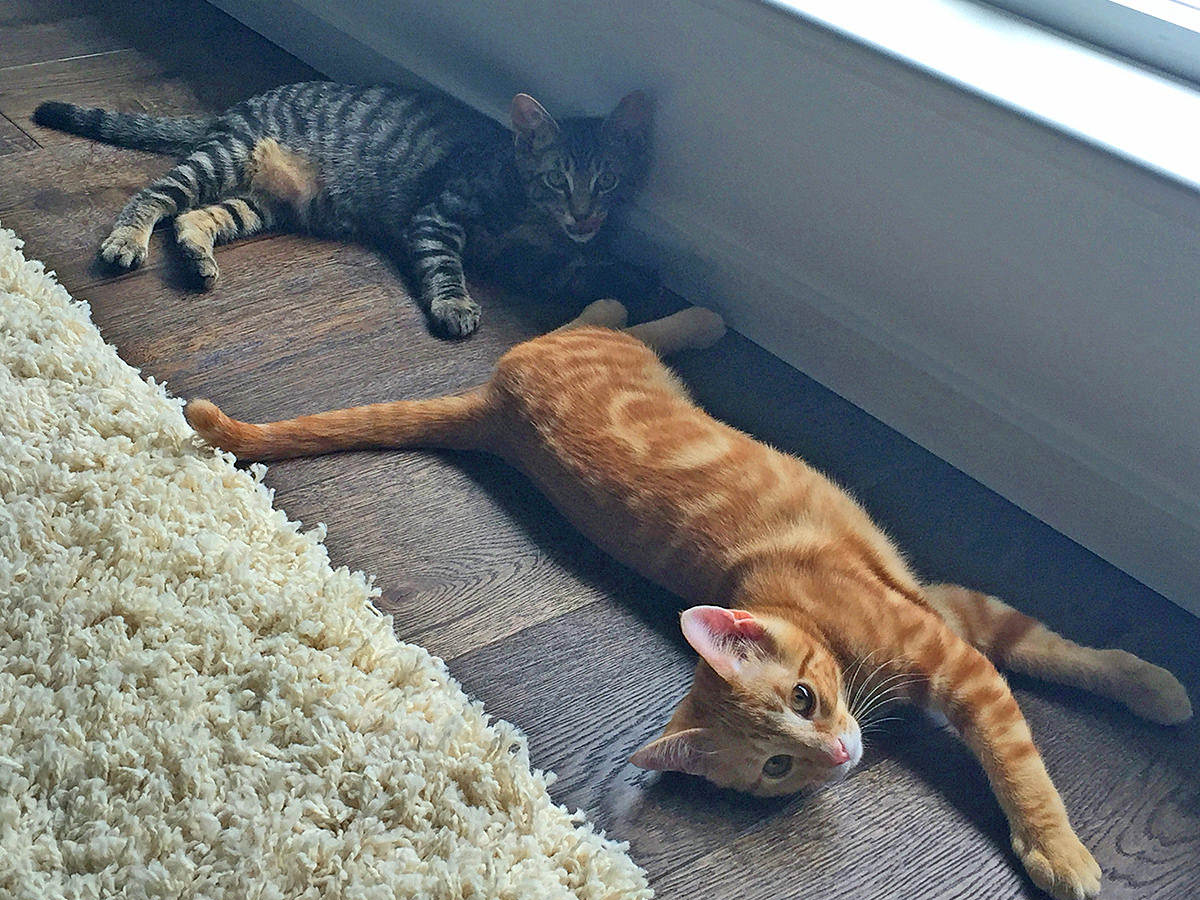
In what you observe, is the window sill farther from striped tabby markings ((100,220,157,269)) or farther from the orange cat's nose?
striped tabby markings ((100,220,157,269))

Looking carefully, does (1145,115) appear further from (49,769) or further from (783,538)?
(49,769)

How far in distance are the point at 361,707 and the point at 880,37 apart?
1120 mm

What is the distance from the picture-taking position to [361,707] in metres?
1.23

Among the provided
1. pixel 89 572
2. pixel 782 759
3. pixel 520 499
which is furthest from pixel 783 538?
pixel 89 572

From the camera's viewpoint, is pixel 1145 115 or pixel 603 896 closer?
pixel 603 896

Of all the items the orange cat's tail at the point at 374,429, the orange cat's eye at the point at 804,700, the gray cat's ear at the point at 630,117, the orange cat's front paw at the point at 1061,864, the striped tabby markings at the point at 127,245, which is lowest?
the striped tabby markings at the point at 127,245

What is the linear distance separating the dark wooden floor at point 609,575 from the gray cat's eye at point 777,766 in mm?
50

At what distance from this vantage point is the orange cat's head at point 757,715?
1148mm

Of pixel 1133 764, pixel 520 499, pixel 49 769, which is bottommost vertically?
pixel 49 769

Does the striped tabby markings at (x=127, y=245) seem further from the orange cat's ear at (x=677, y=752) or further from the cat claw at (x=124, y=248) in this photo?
the orange cat's ear at (x=677, y=752)

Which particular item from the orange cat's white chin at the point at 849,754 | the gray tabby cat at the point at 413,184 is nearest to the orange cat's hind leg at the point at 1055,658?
the orange cat's white chin at the point at 849,754

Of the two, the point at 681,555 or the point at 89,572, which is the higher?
the point at 681,555

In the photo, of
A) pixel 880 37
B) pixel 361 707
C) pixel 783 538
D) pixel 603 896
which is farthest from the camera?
pixel 880 37

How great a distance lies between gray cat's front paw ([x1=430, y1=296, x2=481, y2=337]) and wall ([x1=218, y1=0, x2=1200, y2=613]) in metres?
0.39
